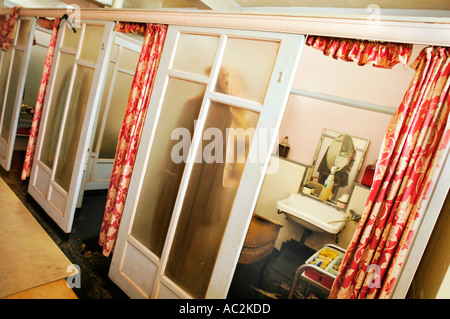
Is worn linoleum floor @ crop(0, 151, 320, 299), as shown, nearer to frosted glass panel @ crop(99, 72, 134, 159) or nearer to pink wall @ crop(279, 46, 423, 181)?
frosted glass panel @ crop(99, 72, 134, 159)

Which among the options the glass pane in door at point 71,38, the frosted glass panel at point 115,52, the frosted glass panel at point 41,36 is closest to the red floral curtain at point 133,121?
the glass pane in door at point 71,38

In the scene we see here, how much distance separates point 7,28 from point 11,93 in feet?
3.60

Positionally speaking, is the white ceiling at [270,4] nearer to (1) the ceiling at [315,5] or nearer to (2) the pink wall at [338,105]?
(1) the ceiling at [315,5]

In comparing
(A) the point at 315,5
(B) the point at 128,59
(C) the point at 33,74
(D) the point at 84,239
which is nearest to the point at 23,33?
(C) the point at 33,74

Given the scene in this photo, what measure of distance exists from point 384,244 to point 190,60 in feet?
6.10

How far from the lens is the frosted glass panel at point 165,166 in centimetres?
205

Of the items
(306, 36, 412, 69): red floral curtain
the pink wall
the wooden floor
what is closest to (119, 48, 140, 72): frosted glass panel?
the pink wall

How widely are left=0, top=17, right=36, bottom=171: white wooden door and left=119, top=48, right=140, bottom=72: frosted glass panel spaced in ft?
4.21

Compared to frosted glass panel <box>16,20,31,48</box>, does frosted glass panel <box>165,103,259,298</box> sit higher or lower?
lower

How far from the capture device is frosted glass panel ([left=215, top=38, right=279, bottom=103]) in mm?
1701

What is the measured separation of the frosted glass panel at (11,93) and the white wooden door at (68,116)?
1256mm

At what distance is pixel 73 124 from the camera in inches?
116

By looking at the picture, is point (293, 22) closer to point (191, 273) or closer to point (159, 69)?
point (159, 69)
